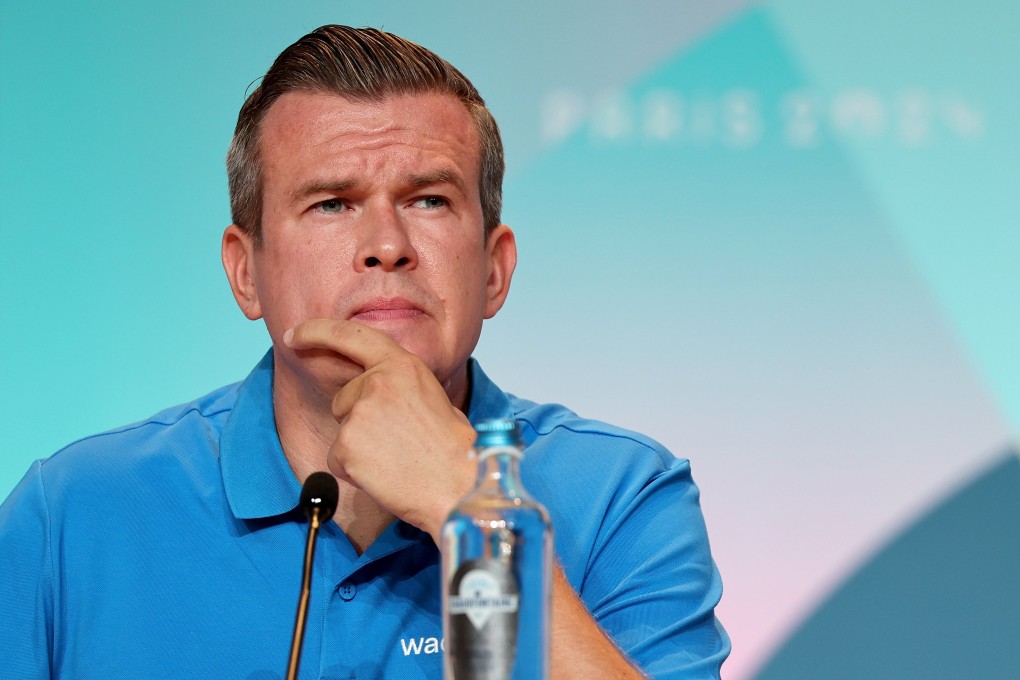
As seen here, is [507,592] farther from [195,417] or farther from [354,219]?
[195,417]

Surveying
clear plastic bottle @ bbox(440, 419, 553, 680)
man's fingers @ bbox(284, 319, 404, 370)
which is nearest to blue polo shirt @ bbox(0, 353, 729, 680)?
man's fingers @ bbox(284, 319, 404, 370)

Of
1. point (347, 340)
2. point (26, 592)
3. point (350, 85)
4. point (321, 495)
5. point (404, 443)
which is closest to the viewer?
point (321, 495)

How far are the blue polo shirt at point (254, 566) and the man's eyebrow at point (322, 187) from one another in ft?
1.10

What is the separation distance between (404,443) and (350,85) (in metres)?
0.62

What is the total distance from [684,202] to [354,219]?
56.8 inches

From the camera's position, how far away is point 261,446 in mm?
1743

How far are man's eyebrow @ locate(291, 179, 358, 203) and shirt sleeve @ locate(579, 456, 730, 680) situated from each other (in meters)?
0.55

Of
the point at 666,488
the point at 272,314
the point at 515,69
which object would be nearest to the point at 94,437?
the point at 272,314

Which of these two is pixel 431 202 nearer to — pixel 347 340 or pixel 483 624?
pixel 347 340

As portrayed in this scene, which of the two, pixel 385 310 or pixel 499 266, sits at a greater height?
pixel 499 266

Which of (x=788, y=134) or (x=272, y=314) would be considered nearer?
(x=272, y=314)

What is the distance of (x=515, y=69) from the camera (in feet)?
9.39

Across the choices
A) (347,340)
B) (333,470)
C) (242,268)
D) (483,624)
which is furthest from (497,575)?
(242,268)

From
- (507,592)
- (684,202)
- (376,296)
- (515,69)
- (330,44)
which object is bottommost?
(507,592)
